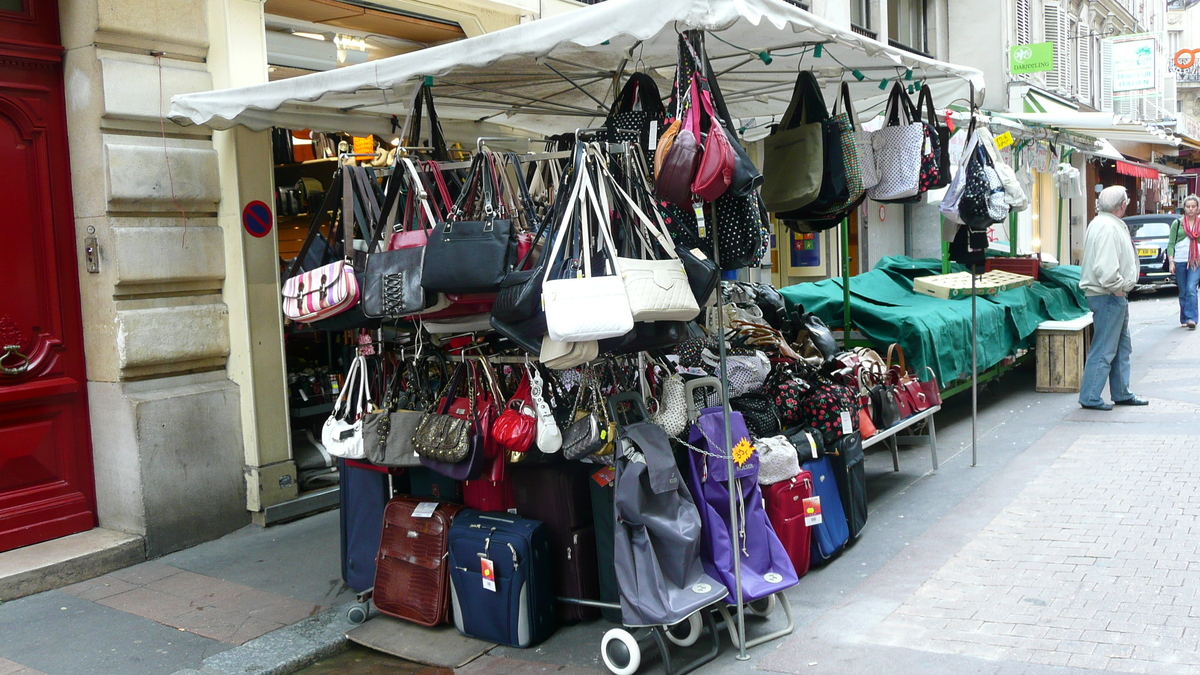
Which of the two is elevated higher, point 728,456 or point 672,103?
point 672,103

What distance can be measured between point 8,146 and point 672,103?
391 centimetres

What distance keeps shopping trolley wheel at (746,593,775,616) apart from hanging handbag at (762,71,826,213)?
86.5 inches

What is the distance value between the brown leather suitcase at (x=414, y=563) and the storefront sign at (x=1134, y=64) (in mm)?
24673

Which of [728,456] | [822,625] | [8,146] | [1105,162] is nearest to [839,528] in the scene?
[822,625]

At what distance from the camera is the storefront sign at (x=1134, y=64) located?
78.6 ft

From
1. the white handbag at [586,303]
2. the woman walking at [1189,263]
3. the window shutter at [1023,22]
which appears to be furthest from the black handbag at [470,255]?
the window shutter at [1023,22]

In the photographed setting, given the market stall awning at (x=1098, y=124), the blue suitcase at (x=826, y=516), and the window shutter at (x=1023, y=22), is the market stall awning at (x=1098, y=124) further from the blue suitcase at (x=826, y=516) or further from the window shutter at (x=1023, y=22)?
the blue suitcase at (x=826, y=516)

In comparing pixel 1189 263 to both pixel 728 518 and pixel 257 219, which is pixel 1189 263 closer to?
pixel 728 518

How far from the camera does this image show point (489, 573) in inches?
178

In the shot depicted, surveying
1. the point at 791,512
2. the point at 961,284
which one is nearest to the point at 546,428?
the point at 791,512

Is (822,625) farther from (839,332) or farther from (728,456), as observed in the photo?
(839,332)

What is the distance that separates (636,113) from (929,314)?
13.4 feet

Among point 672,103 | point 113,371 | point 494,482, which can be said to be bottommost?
point 494,482

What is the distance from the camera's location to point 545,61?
552 cm
